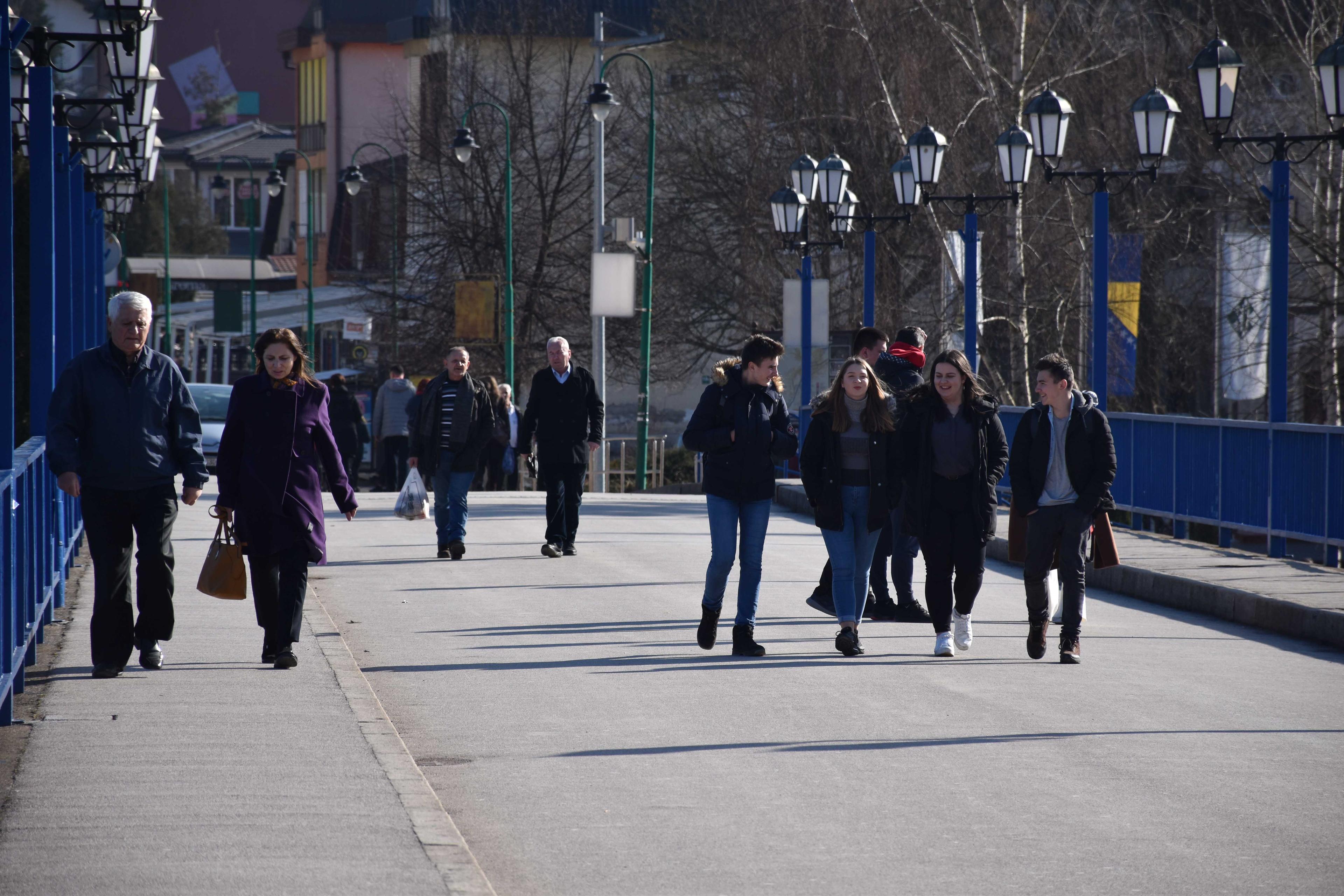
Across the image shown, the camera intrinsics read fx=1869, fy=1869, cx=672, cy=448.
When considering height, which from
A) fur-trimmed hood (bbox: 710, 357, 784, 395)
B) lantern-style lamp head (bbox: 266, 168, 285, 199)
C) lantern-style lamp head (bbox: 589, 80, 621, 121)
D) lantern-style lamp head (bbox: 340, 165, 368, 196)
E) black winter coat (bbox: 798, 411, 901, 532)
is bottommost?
black winter coat (bbox: 798, 411, 901, 532)

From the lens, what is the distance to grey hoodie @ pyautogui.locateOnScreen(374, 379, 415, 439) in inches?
1076

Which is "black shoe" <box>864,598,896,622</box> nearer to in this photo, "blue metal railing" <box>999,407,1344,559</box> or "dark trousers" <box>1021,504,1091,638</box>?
"dark trousers" <box>1021,504,1091,638</box>

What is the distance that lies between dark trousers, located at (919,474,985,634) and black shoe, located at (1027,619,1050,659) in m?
0.37

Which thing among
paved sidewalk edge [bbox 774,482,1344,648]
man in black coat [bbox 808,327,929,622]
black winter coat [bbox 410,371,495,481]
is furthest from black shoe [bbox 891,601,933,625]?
black winter coat [bbox 410,371,495,481]

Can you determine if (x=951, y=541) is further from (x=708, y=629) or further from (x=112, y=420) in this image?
(x=112, y=420)

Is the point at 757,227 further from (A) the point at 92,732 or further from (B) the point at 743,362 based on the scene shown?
(A) the point at 92,732

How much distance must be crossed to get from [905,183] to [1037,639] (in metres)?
15.1

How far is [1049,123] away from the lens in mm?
18719

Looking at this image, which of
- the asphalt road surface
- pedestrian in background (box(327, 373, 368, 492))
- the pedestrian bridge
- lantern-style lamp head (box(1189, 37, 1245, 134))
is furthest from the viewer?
pedestrian in background (box(327, 373, 368, 492))

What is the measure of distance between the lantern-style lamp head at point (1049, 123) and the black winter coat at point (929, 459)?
29.4ft

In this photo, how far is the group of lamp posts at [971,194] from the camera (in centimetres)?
1825

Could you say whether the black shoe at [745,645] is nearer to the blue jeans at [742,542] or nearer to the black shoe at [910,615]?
the blue jeans at [742,542]

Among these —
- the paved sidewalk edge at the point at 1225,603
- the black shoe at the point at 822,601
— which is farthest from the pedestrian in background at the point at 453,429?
the paved sidewalk edge at the point at 1225,603

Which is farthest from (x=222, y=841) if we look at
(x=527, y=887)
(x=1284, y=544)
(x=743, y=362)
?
(x=1284, y=544)
